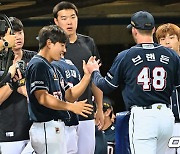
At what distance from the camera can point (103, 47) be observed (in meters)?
11.6

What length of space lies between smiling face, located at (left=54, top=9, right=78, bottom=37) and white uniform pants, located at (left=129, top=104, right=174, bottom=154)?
1.15m

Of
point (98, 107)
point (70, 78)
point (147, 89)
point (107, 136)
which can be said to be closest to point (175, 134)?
point (98, 107)

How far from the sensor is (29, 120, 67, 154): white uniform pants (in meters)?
5.97

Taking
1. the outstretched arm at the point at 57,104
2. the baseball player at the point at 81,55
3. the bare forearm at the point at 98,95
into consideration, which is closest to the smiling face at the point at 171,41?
the baseball player at the point at 81,55

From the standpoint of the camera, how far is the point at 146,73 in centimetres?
623

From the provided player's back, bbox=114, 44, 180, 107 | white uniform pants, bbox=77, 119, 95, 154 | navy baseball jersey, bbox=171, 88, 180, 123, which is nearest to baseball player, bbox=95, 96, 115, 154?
white uniform pants, bbox=77, 119, 95, 154

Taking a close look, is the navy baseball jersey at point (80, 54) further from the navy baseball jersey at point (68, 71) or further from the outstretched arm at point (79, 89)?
the outstretched arm at point (79, 89)

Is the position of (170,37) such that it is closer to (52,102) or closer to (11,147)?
(52,102)

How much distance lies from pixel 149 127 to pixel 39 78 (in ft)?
3.40

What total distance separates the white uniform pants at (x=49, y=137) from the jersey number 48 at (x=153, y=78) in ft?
2.64

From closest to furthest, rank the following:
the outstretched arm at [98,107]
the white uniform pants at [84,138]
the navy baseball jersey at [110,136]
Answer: the white uniform pants at [84,138], the outstretched arm at [98,107], the navy baseball jersey at [110,136]

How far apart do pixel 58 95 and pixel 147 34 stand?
0.98 metres

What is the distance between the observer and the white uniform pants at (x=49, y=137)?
5.97 meters

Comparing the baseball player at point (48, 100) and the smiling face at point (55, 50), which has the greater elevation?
the smiling face at point (55, 50)
